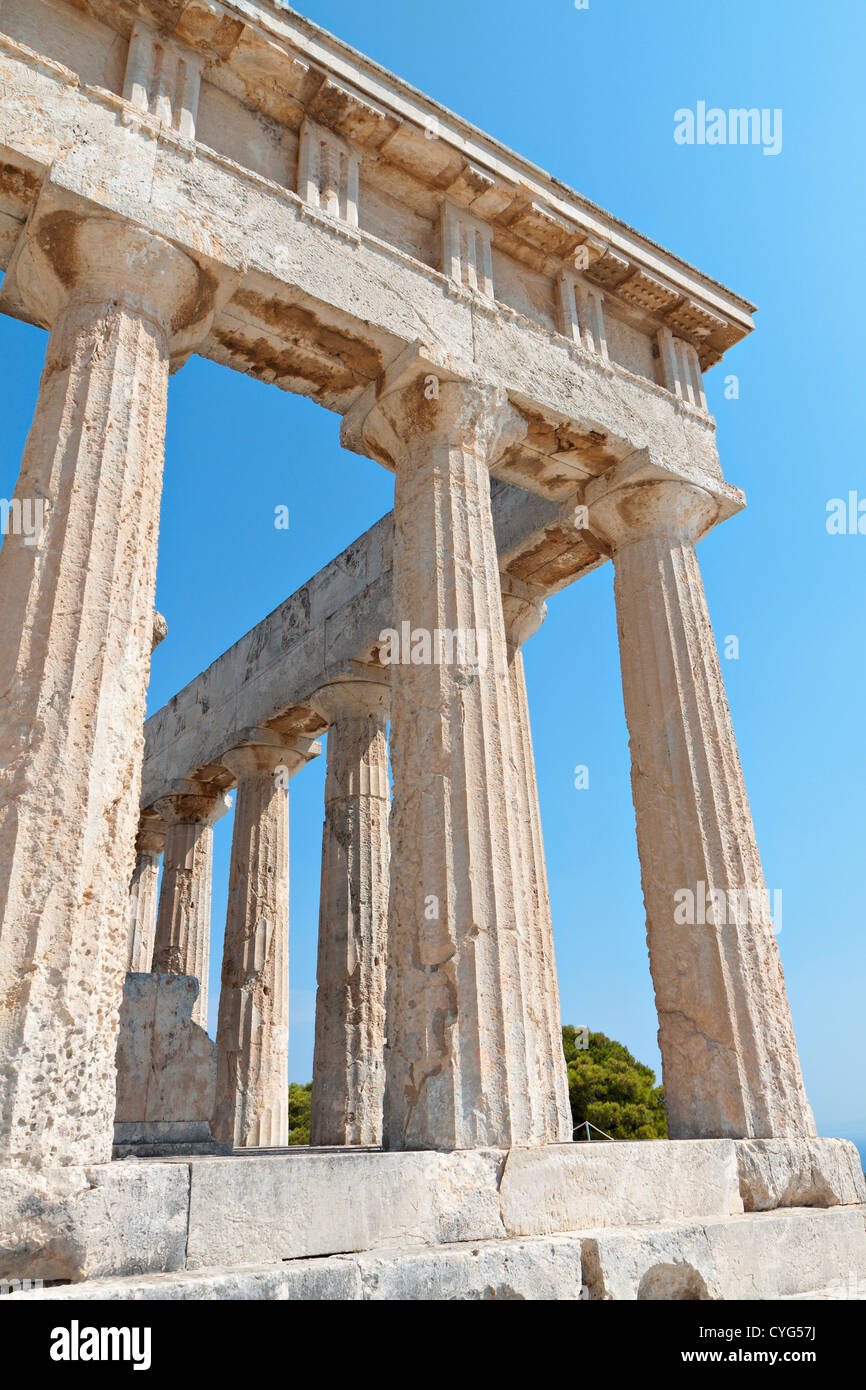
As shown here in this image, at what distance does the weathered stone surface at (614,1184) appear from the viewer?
20.8 feet

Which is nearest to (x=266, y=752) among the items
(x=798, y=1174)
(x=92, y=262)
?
(x=92, y=262)

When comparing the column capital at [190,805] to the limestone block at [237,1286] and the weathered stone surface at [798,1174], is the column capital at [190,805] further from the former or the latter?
the limestone block at [237,1286]

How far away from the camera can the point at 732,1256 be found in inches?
271

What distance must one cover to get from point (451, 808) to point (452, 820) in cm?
9

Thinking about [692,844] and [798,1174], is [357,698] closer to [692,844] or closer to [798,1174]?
[692,844]

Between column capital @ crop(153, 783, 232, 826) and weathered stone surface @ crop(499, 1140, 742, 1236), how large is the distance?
517 inches

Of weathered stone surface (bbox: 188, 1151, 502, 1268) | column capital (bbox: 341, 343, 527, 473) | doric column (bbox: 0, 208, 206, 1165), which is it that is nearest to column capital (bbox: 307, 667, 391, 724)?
column capital (bbox: 341, 343, 527, 473)

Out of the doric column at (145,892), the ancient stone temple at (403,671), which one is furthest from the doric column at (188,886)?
the ancient stone temple at (403,671)

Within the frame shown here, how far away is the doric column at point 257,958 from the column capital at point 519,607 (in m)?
5.72

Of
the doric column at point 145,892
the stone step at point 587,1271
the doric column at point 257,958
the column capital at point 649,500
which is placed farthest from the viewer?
the doric column at point 145,892

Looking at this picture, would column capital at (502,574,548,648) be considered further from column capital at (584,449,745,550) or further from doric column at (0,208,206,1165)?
doric column at (0,208,206,1165)

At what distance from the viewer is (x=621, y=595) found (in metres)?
10.7

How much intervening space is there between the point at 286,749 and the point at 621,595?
815cm
